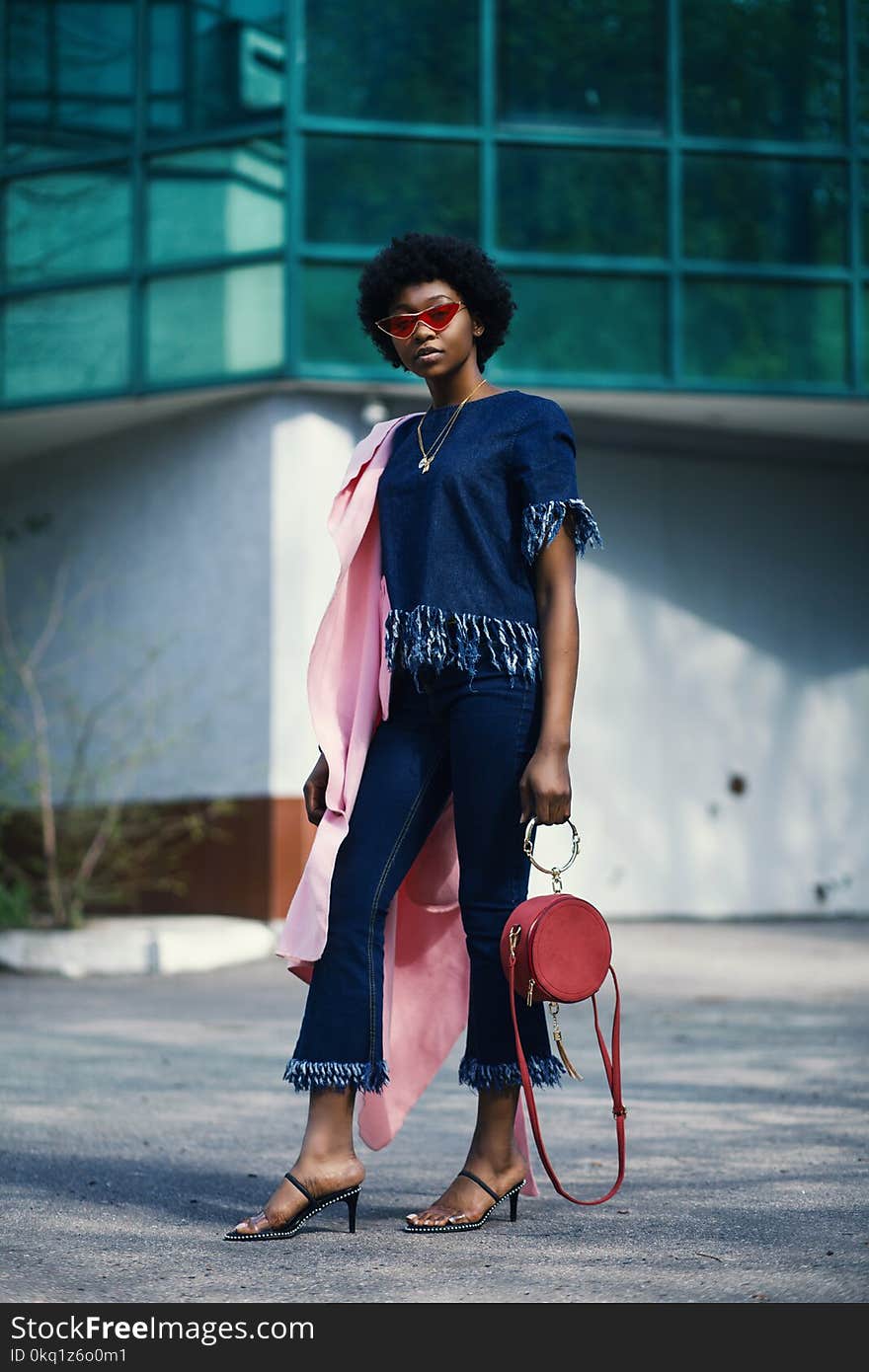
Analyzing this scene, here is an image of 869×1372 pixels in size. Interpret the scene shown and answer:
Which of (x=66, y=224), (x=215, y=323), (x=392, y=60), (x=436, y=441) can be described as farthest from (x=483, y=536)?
(x=66, y=224)

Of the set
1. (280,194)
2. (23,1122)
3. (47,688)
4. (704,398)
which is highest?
(280,194)

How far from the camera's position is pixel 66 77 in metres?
12.9

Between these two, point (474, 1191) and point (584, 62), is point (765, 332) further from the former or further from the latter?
point (474, 1191)

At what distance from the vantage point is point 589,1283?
3.03 metres

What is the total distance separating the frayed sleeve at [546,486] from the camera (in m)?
3.58

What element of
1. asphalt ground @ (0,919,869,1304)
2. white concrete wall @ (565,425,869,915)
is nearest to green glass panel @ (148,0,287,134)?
white concrete wall @ (565,425,869,915)

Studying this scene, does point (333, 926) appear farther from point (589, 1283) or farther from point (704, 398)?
point (704, 398)

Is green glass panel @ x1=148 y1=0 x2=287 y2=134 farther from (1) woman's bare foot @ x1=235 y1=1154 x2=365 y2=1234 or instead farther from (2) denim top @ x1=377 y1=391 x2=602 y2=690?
(1) woman's bare foot @ x1=235 y1=1154 x2=365 y2=1234

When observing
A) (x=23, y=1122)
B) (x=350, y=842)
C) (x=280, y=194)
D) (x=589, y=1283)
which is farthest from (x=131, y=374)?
(x=589, y=1283)

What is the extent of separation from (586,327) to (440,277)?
8778 mm

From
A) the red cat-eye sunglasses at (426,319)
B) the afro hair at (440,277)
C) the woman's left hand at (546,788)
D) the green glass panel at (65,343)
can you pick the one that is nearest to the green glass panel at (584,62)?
the green glass panel at (65,343)

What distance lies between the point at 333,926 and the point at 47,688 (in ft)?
33.9

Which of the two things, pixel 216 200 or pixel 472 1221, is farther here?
pixel 216 200

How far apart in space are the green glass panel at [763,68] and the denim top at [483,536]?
973cm
